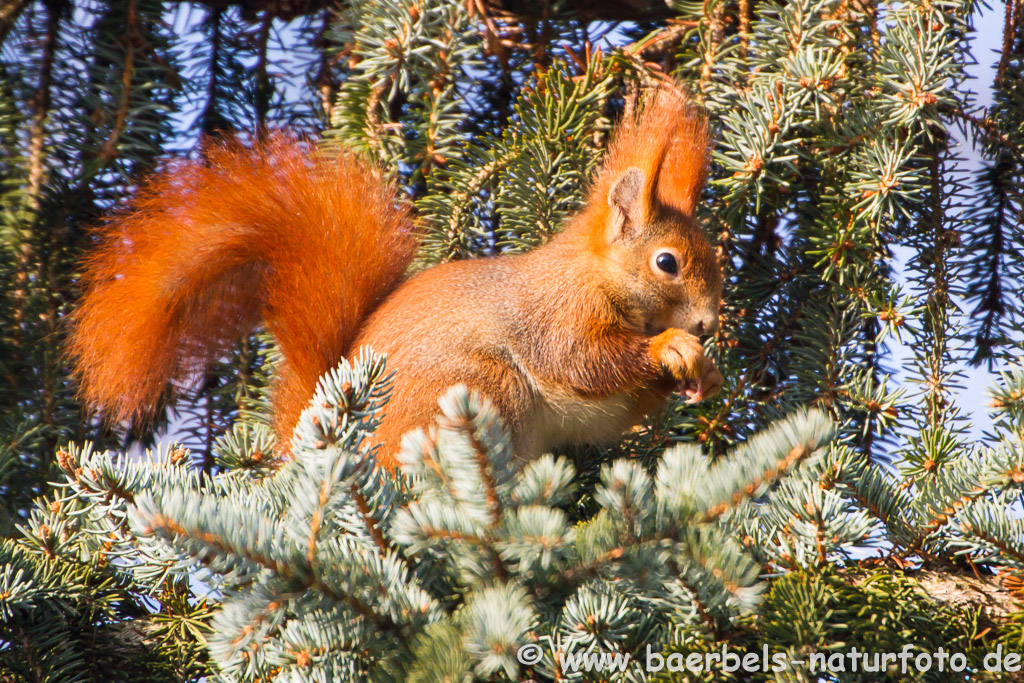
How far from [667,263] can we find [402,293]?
1.66ft

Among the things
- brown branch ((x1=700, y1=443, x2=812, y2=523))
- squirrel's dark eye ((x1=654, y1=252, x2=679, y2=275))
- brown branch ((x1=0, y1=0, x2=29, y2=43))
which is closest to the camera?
brown branch ((x1=700, y1=443, x2=812, y2=523))

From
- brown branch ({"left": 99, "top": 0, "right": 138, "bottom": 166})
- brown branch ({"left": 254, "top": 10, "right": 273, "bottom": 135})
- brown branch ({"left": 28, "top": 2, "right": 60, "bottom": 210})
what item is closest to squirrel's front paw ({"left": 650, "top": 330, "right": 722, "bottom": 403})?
brown branch ({"left": 254, "top": 10, "right": 273, "bottom": 135})

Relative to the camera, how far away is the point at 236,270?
1.53m

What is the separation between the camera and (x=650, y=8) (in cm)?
166

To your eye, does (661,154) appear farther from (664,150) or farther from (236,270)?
(236,270)

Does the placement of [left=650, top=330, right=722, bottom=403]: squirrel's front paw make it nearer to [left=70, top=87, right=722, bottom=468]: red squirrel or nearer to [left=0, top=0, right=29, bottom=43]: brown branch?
[left=70, top=87, right=722, bottom=468]: red squirrel

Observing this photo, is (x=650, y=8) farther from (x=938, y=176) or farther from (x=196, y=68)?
(x=196, y=68)

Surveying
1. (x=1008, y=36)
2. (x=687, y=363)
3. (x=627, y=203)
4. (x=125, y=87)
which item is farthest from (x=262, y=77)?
(x=1008, y=36)

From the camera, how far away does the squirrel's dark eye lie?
1.64m

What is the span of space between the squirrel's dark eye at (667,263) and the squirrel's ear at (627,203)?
0.27 ft

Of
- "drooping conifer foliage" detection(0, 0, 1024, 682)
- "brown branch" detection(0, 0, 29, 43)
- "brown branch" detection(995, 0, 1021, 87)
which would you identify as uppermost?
"brown branch" detection(995, 0, 1021, 87)

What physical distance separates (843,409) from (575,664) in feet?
Answer: 2.54

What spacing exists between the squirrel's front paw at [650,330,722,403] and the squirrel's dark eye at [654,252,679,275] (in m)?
0.13

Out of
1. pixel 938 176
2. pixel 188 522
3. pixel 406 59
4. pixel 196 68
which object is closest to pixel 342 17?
pixel 406 59
